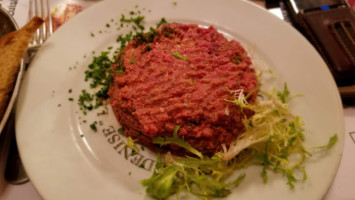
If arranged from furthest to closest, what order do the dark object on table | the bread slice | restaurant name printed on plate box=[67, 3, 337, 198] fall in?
the dark object on table
the bread slice
restaurant name printed on plate box=[67, 3, 337, 198]

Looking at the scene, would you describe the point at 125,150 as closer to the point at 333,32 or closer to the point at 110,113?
the point at 110,113

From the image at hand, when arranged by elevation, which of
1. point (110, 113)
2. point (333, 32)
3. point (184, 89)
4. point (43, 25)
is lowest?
point (333, 32)

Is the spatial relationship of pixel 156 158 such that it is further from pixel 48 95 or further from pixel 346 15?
pixel 346 15

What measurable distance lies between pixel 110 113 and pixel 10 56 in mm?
1045

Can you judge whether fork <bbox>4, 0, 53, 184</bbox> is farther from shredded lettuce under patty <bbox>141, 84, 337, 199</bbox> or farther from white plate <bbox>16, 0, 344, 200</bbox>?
shredded lettuce under patty <bbox>141, 84, 337, 199</bbox>

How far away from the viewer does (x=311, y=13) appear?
3348mm

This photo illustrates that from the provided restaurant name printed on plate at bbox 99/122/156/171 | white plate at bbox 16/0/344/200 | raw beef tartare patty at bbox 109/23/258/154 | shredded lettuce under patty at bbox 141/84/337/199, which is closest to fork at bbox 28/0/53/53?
white plate at bbox 16/0/344/200

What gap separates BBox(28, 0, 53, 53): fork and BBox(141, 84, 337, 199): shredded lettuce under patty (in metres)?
1.90

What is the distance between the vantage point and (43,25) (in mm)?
3160

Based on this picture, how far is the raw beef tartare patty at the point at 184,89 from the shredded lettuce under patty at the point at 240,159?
0.30 ft

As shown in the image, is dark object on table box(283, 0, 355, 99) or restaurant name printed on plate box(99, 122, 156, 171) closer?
restaurant name printed on plate box(99, 122, 156, 171)

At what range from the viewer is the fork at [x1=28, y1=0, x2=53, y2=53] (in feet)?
9.79

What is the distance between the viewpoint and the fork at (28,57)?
235 centimetres

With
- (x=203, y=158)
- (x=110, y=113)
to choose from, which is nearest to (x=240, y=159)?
(x=203, y=158)
